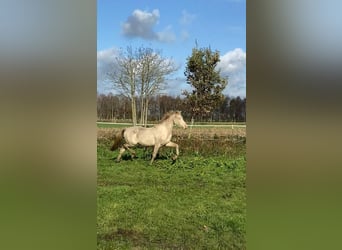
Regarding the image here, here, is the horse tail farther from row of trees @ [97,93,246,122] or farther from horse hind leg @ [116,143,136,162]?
row of trees @ [97,93,246,122]

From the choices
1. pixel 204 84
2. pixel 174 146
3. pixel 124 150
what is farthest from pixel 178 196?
pixel 204 84

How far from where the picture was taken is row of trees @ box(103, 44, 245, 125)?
8.98 ft

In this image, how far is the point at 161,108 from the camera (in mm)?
3021

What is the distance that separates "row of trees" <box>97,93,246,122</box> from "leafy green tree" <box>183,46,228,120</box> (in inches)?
2.0

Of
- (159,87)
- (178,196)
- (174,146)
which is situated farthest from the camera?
(174,146)

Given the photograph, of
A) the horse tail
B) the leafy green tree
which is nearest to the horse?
the horse tail

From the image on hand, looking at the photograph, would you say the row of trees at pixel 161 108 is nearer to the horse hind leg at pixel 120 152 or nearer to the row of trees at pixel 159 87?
the row of trees at pixel 159 87

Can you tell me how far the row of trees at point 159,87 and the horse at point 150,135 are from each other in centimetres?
9

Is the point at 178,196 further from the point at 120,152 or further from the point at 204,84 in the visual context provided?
the point at 204,84

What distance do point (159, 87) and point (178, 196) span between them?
3.18 feet

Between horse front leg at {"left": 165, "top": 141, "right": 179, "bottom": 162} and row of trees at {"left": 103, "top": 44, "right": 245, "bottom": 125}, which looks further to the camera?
horse front leg at {"left": 165, "top": 141, "right": 179, "bottom": 162}
